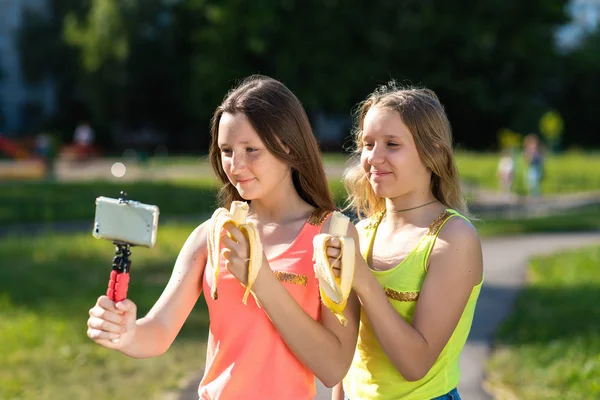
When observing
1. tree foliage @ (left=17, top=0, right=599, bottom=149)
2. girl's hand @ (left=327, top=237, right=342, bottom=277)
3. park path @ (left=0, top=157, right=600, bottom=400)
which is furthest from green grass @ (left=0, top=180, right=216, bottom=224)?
tree foliage @ (left=17, top=0, right=599, bottom=149)

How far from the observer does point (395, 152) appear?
8.86 feet

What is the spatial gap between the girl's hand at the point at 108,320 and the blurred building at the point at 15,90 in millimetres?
55963

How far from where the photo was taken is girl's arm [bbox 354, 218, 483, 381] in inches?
97.7

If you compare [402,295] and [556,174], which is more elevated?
[402,295]

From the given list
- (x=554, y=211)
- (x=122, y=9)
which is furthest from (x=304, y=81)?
(x=554, y=211)

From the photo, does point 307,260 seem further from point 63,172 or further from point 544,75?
point 544,75

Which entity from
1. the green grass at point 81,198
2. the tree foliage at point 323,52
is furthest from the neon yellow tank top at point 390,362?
the tree foliage at point 323,52

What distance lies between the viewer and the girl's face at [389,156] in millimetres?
2701

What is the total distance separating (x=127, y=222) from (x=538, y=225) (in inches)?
584

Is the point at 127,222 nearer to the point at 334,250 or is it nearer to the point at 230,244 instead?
the point at 230,244

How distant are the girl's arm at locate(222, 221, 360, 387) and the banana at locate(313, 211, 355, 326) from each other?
127 millimetres

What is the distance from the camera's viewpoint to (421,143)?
8.88ft

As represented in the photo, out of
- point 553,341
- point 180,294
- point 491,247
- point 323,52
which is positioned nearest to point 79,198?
point 491,247

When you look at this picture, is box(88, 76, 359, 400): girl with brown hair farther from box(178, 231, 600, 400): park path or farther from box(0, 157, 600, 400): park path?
box(178, 231, 600, 400): park path
